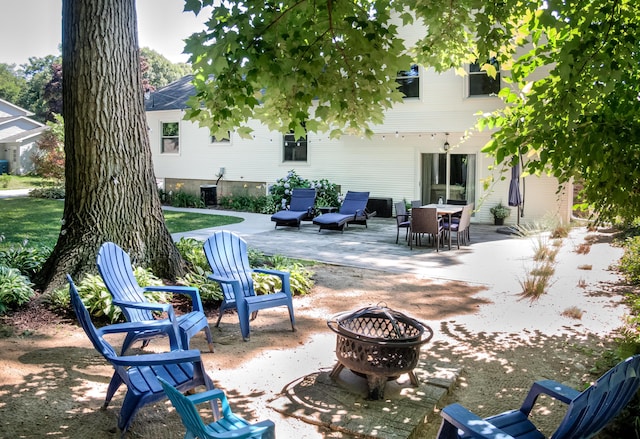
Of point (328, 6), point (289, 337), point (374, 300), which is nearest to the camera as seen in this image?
point (328, 6)

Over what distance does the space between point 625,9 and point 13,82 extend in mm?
82793

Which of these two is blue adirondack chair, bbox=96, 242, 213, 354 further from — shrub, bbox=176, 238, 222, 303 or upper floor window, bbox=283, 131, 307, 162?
upper floor window, bbox=283, 131, 307, 162

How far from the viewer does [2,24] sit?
54.3 meters

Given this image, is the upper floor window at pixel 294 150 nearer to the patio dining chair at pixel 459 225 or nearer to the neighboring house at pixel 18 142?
the patio dining chair at pixel 459 225

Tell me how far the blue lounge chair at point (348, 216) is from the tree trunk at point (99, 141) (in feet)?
25.1

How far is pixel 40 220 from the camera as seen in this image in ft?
50.5

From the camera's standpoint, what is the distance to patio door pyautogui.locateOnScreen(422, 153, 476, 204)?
17.5m

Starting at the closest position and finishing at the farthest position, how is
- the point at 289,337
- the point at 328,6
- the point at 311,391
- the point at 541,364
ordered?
the point at 328,6 < the point at 311,391 < the point at 541,364 < the point at 289,337

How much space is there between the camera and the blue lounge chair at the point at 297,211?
606 inches

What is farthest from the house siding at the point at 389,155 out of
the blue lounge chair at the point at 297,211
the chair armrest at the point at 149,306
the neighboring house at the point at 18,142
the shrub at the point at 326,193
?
the neighboring house at the point at 18,142

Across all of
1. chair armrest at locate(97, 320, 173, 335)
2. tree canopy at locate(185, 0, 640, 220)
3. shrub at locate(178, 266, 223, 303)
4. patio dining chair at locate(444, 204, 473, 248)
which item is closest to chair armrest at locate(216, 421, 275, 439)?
chair armrest at locate(97, 320, 173, 335)

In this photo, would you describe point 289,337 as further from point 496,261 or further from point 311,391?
point 496,261

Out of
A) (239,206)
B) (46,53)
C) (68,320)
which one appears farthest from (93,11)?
(46,53)

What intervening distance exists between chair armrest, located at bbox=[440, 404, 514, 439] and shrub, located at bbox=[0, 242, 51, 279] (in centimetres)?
649
